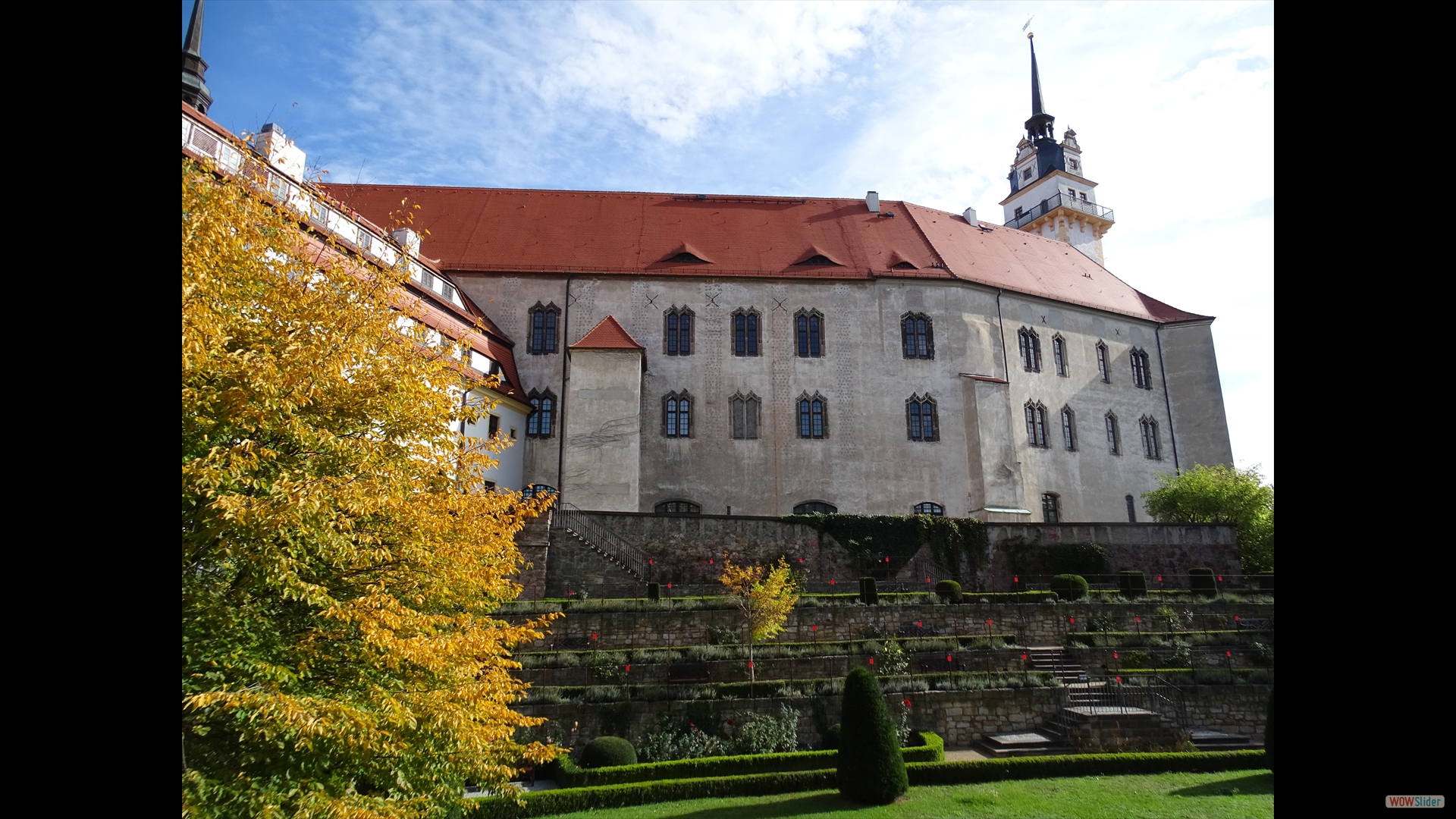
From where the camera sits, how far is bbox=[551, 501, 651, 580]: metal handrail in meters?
26.0

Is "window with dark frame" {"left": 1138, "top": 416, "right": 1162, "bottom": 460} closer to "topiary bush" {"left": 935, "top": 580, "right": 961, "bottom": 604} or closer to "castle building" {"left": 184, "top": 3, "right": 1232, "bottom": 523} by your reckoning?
"castle building" {"left": 184, "top": 3, "right": 1232, "bottom": 523}

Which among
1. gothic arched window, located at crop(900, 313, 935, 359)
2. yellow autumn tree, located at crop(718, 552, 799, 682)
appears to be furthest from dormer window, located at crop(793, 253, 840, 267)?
yellow autumn tree, located at crop(718, 552, 799, 682)

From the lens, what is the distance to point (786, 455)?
3419 cm

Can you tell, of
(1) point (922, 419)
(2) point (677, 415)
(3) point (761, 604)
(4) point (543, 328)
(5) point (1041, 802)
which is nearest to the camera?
(5) point (1041, 802)

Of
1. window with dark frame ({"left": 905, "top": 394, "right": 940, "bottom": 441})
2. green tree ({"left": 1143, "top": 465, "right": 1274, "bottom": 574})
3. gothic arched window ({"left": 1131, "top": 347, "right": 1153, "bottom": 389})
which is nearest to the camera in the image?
green tree ({"left": 1143, "top": 465, "right": 1274, "bottom": 574})

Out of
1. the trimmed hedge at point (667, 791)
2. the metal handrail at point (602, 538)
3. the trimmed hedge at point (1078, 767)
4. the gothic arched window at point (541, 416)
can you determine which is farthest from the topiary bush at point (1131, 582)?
the gothic arched window at point (541, 416)

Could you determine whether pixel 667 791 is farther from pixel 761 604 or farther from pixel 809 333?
pixel 809 333

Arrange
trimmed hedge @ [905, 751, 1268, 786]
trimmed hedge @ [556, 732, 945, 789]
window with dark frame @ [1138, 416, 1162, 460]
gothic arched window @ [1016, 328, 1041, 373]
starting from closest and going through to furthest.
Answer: trimmed hedge @ [905, 751, 1268, 786]
trimmed hedge @ [556, 732, 945, 789]
gothic arched window @ [1016, 328, 1041, 373]
window with dark frame @ [1138, 416, 1162, 460]

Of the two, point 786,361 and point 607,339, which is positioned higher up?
point 607,339

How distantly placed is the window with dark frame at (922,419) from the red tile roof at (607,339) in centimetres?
1193

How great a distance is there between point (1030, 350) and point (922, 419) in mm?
7225

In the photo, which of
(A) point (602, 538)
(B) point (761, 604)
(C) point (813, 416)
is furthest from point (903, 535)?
(A) point (602, 538)

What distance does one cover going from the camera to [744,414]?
34.6 meters

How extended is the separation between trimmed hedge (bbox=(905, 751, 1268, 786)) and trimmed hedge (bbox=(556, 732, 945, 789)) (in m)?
0.80
